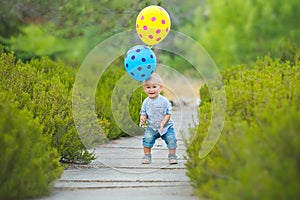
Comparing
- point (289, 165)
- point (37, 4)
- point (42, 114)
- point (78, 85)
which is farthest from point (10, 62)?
point (289, 165)

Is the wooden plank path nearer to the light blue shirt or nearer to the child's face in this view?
the light blue shirt

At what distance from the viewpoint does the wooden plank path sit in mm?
6379

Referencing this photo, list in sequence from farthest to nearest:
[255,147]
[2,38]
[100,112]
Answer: [2,38] < [100,112] < [255,147]

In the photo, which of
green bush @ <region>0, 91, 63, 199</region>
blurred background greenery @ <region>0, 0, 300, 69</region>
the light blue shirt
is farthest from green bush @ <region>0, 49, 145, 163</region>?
blurred background greenery @ <region>0, 0, 300, 69</region>

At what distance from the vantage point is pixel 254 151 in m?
5.09

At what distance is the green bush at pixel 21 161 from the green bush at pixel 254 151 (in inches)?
52.8

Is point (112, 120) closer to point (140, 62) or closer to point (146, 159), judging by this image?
point (146, 159)

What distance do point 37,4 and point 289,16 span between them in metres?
17.3

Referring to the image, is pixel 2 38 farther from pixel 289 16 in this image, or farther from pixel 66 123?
pixel 289 16

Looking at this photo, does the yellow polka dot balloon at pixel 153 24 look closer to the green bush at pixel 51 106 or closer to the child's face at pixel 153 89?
the child's face at pixel 153 89

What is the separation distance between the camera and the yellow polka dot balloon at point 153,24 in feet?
25.7

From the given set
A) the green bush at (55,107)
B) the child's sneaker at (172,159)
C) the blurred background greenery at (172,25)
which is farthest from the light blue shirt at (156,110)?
the blurred background greenery at (172,25)

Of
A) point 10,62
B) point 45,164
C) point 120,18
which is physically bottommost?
point 45,164

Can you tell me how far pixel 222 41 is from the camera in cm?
2984
